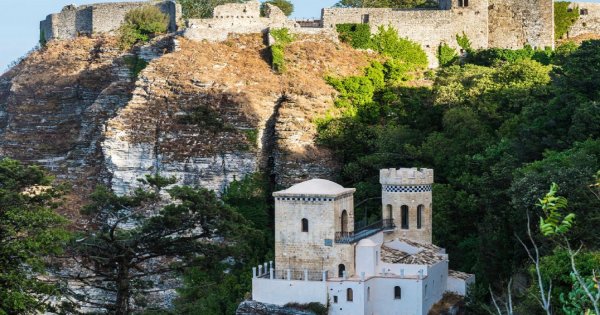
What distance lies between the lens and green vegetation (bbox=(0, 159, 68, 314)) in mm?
26600

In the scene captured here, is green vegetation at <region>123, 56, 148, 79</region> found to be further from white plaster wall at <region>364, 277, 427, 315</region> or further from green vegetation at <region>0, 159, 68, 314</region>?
white plaster wall at <region>364, 277, 427, 315</region>

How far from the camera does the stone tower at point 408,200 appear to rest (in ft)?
129

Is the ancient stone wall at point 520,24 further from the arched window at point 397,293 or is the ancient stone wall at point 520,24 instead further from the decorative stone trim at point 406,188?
the arched window at point 397,293

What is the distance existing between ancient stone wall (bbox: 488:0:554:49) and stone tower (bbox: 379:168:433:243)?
1761 cm

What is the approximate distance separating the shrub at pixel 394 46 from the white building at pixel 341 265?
16.0 meters

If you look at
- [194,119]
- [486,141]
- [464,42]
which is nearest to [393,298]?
[486,141]

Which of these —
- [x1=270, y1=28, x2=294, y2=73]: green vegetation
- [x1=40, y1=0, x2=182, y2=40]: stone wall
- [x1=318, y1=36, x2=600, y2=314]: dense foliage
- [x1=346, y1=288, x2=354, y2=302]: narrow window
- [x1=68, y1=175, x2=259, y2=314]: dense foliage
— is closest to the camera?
[x1=68, y1=175, x2=259, y2=314]: dense foliage

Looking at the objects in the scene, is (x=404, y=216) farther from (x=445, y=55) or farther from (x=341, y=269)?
(x=445, y=55)

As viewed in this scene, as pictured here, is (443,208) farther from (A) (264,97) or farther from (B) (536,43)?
(B) (536,43)

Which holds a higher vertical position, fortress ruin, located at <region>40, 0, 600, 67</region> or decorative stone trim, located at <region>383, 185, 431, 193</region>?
fortress ruin, located at <region>40, 0, 600, 67</region>

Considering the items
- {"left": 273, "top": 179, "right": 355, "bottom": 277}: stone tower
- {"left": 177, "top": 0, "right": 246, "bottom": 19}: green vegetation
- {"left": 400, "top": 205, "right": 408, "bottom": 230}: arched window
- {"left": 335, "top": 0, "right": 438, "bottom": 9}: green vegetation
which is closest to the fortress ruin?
{"left": 335, "top": 0, "right": 438, "bottom": 9}: green vegetation

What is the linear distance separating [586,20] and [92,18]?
859 inches

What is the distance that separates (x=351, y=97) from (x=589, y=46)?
10.8 metres

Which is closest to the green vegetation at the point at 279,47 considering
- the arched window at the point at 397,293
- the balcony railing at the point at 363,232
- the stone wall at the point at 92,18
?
the stone wall at the point at 92,18
